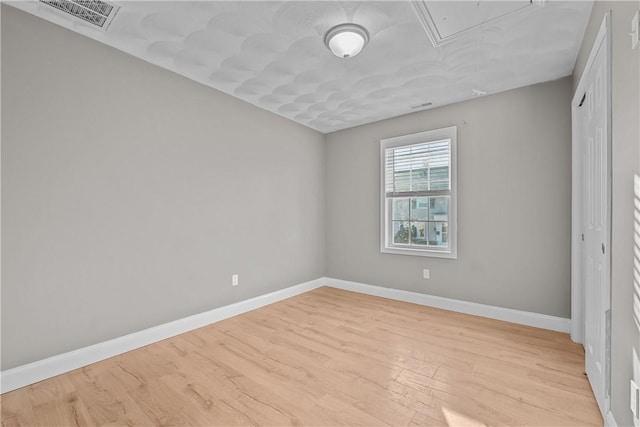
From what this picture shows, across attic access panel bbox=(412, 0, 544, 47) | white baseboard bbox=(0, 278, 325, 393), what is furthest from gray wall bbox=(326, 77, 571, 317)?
white baseboard bbox=(0, 278, 325, 393)

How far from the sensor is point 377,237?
4.22 metres

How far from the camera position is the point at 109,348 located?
92.6 inches

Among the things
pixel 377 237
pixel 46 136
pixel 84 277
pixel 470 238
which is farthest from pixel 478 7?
pixel 84 277

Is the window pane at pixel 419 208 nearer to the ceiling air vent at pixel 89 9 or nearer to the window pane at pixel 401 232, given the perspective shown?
the window pane at pixel 401 232

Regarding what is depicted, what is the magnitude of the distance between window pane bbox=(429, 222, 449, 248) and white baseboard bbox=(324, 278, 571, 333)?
0.69 metres

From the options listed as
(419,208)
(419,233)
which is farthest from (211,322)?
(419,208)

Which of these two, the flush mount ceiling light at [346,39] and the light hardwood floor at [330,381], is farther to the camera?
the flush mount ceiling light at [346,39]

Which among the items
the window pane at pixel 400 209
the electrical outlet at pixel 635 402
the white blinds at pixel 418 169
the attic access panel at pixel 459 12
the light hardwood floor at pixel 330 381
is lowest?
the light hardwood floor at pixel 330 381

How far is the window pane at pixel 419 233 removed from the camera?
3826mm

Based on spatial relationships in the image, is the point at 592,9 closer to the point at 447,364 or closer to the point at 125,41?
the point at 447,364

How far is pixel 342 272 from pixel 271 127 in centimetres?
248

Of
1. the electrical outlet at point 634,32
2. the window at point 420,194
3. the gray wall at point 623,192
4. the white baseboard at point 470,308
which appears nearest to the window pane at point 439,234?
the window at point 420,194

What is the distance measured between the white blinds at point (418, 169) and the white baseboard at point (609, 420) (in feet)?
8.16

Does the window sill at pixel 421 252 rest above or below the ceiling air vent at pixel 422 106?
below
